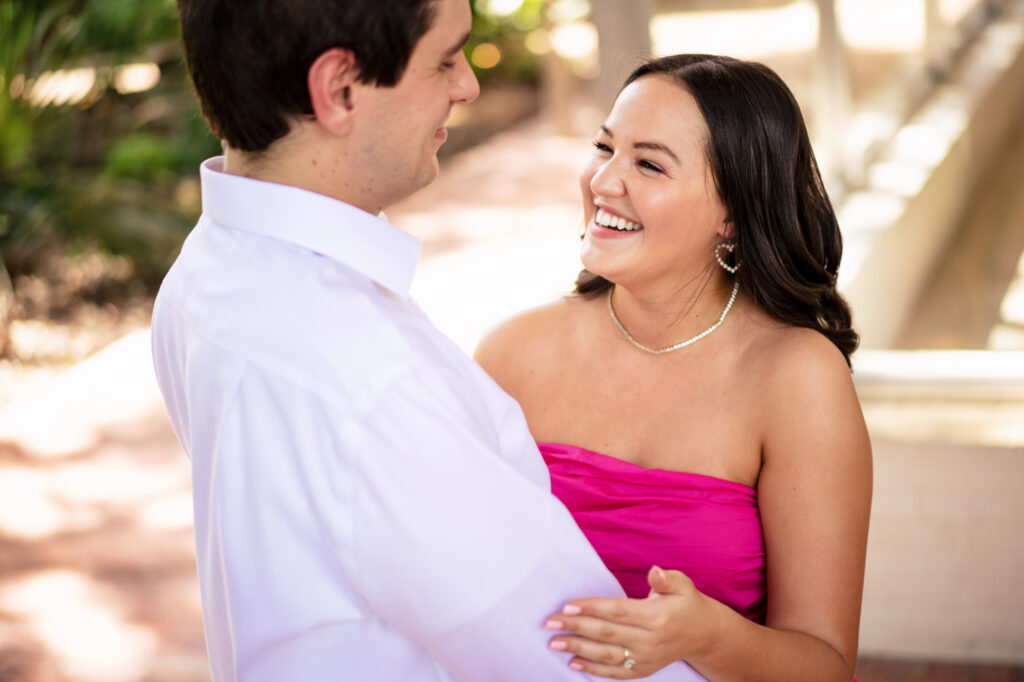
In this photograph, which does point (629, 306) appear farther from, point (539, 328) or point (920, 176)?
point (920, 176)

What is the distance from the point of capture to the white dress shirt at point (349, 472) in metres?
1.15

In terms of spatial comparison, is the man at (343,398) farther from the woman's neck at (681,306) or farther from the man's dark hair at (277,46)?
the woman's neck at (681,306)

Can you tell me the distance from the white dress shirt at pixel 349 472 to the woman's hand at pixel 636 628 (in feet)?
0.09

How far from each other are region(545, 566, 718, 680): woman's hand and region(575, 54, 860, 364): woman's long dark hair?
0.75 meters

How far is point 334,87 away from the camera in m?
1.23

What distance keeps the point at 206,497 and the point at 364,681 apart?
0.30 meters

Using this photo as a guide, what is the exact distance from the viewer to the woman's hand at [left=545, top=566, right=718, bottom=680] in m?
1.27

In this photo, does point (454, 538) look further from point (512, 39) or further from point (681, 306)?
point (512, 39)

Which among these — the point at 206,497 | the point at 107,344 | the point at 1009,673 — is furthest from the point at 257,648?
the point at 107,344

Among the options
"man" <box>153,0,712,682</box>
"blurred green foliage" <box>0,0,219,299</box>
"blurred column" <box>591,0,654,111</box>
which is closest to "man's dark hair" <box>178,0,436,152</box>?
"man" <box>153,0,712,682</box>

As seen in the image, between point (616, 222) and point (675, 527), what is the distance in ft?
1.84

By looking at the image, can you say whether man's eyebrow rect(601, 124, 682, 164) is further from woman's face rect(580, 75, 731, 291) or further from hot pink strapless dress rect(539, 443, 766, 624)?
hot pink strapless dress rect(539, 443, 766, 624)

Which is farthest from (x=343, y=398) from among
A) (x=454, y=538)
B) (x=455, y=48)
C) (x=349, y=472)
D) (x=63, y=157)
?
(x=63, y=157)

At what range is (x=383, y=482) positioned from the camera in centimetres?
114
